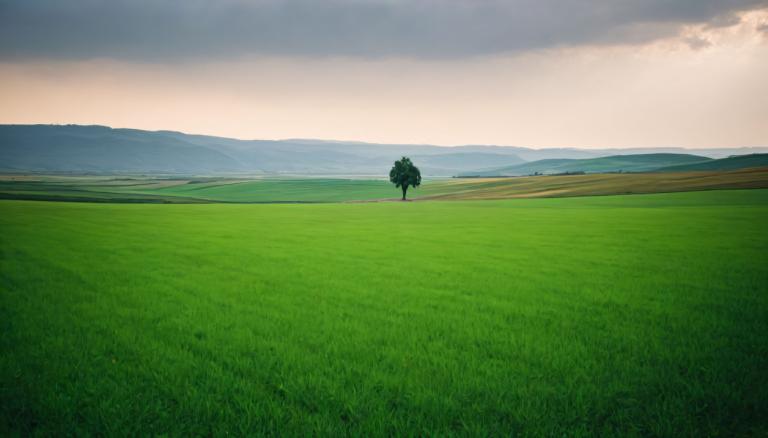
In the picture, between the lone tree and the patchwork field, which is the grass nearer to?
the lone tree

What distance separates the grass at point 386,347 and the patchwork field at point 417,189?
215 ft

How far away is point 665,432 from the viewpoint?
4332mm

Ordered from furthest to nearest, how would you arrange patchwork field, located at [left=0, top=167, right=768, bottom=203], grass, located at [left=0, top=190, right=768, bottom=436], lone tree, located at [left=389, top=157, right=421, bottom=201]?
lone tree, located at [left=389, top=157, right=421, bottom=201] → patchwork field, located at [left=0, top=167, right=768, bottom=203] → grass, located at [left=0, top=190, right=768, bottom=436]

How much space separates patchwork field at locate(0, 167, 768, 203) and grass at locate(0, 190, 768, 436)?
215ft

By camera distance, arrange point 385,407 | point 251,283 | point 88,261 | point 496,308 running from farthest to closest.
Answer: point 88,261 → point 251,283 → point 496,308 → point 385,407

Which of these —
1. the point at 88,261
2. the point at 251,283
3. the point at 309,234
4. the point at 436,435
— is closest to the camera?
the point at 436,435

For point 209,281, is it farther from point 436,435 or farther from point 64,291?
point 436,435

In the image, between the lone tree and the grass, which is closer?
the grass

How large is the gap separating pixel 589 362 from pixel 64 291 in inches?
502

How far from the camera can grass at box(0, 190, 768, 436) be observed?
465 centimetres

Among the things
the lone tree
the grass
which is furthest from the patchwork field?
the grass

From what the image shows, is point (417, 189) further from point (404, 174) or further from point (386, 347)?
point (386, 347)

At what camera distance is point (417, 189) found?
12294 centimetres

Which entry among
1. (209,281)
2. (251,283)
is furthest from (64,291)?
(251,283)
